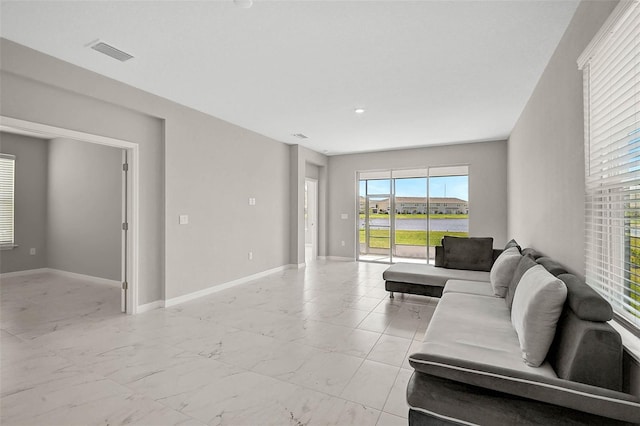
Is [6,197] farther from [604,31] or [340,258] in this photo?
[604,31]

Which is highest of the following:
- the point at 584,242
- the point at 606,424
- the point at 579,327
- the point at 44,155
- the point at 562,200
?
the point at 44,155

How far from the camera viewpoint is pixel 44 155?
6.50 metres

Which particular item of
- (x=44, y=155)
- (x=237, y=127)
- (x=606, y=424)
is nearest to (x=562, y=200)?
(x=606, y=424)

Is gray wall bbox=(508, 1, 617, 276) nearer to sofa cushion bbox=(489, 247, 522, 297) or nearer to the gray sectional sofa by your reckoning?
sofa cushion bbox=(489, 247, 522, 297)

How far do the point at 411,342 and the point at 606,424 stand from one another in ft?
6.10

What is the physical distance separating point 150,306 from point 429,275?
12.9 ft

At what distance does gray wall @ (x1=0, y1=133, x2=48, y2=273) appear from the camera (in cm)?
609

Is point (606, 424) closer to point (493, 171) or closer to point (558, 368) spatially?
point (558, 368)

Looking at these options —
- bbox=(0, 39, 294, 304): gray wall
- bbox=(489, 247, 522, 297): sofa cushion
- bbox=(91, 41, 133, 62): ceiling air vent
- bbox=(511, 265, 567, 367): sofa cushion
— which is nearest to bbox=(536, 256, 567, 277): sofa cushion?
bbox=(489, 247, 522, 297): sofa cushion

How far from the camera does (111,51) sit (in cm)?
293

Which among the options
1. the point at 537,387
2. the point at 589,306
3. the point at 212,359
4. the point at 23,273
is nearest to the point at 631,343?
the point at 589,306

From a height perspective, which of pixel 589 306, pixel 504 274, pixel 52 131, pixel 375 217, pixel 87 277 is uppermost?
pixel 52 131

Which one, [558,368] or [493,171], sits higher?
[493,171]

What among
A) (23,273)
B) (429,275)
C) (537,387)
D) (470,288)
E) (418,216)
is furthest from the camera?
(418,216)
